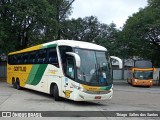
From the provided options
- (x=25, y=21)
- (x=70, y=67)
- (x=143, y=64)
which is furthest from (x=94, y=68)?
(x=143, y=64)

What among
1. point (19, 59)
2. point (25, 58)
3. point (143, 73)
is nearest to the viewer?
point (25, 58)

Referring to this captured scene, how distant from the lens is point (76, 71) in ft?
56.1

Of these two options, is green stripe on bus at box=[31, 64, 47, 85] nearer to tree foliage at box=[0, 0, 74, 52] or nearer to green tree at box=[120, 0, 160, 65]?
tree foliage at box=[0, 0, 74, 52]

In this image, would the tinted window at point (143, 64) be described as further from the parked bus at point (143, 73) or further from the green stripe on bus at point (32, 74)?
the green stripe on bus at point (32, 74)

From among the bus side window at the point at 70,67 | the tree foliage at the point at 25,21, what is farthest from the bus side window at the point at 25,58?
the tree foliage at the point at 25,21

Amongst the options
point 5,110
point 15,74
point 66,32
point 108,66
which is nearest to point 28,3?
point 15,74

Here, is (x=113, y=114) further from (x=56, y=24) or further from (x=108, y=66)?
(x=56, y=24)

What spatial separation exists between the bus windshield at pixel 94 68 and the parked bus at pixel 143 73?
1007 inches

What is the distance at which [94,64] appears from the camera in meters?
17.6

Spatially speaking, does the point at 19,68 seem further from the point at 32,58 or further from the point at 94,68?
the point at 94,68

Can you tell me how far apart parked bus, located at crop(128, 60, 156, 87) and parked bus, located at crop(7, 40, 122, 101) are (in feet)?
77.6

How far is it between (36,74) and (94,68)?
653 centimetres

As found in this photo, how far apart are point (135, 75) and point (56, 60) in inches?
1028

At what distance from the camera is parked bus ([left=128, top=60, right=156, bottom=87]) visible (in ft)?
141
